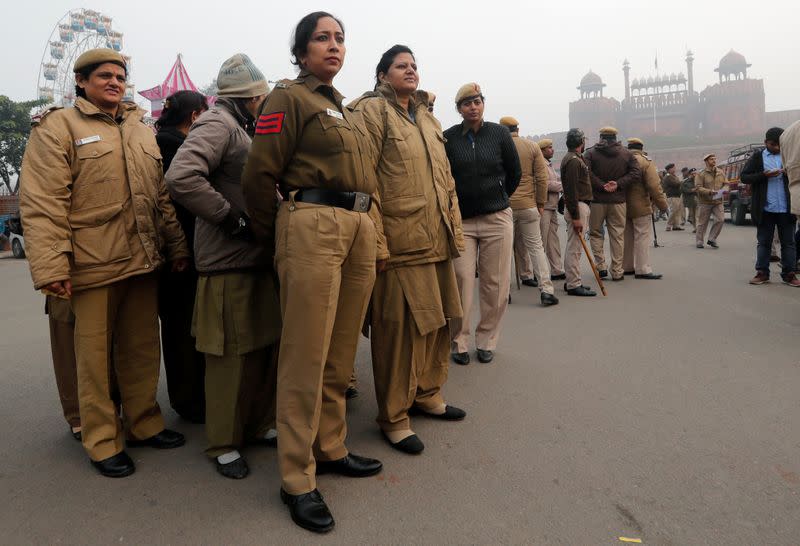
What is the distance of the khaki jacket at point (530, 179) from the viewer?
20.3 ft

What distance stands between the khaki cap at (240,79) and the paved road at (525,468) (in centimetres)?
166

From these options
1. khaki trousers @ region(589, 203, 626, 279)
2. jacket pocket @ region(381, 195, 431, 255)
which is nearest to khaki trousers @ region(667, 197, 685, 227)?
khaki trousers @ region(589, 203, 626, 279)

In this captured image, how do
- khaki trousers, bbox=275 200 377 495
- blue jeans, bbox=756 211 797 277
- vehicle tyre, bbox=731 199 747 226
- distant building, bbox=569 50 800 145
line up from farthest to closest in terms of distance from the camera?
distant building, bbox=569 50 800 145
vehicle tyre, bbox=731 199 747 226
blue jeans, bbox=756 211 797 277
khaki trousers, bbox=275 200 377 495

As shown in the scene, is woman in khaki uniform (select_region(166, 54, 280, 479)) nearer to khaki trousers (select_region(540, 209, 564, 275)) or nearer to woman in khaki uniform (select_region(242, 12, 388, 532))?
woman in khaki uniform (select_region(242, 12, 388, 532))

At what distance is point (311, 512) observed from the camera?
215 cm

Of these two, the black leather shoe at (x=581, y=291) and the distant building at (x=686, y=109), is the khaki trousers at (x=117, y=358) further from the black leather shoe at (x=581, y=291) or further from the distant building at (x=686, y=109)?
the distant building at (x=686, y=109)

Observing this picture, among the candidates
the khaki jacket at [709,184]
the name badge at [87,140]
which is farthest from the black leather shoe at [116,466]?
the khaki jacket at [709,184]

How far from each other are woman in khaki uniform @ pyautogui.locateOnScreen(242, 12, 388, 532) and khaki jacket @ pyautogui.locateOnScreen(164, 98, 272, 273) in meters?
0.25

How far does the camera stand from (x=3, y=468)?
2727mm

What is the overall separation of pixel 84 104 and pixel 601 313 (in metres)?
4.49

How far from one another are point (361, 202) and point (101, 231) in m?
1.19

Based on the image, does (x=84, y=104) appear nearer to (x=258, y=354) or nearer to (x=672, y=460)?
(x=258, y=354)

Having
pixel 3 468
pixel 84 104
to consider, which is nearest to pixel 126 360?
pixel 3 468

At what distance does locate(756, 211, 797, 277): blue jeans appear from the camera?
6.66 metres
